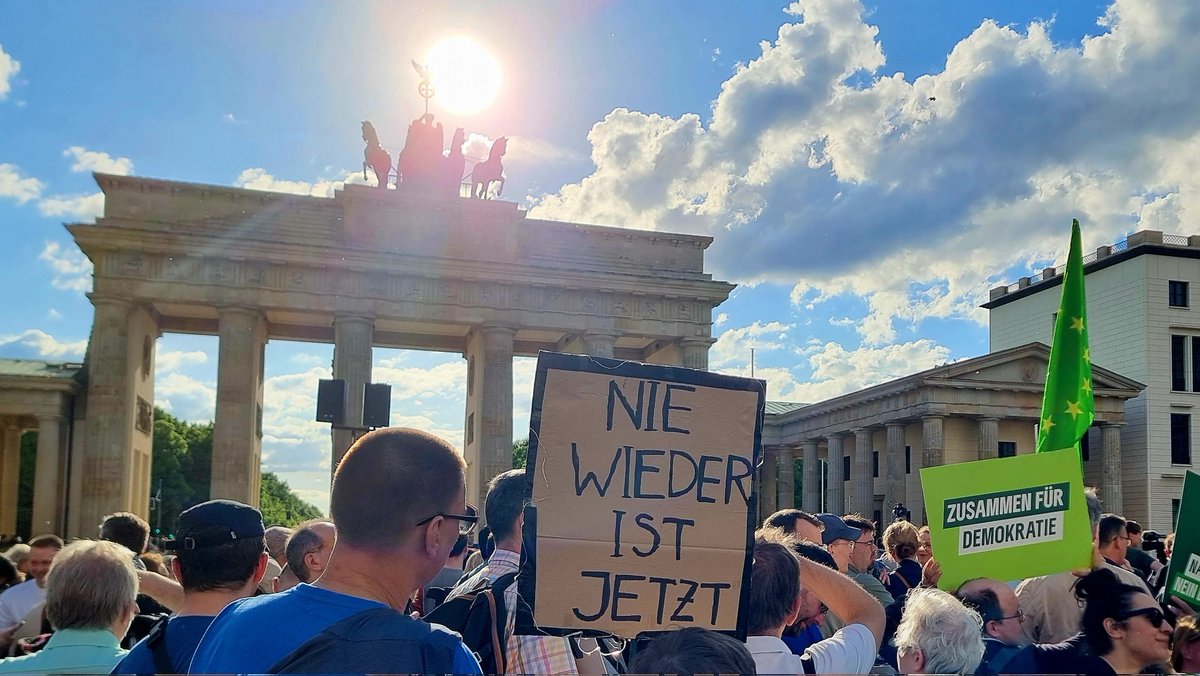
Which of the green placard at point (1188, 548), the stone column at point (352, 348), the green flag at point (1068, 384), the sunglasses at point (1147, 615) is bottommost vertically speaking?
Result: the sunglasses at point (1147, 615)

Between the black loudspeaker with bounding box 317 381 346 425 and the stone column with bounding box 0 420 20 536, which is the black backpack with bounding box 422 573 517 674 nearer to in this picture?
the black loudspeaker with bounding box 317 381 346 425

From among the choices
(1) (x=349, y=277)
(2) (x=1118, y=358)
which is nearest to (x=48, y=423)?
(1) (x=349, y=277)

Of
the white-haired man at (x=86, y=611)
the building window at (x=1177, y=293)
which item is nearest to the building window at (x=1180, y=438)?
the building window at (x=1177, y=293)

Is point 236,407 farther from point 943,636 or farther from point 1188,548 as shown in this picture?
point 943,636

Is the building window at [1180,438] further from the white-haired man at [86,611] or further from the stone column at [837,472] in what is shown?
the white-haired man at [86,611]

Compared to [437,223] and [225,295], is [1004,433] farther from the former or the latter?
[225,295]

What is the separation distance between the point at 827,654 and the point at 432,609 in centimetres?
168

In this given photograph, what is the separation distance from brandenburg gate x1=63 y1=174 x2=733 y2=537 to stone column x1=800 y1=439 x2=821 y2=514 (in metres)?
15.0

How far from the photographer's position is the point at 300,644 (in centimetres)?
218

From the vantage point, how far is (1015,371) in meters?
44.7

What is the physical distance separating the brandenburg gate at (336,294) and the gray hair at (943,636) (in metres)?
32.9

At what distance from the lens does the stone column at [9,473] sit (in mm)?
41625

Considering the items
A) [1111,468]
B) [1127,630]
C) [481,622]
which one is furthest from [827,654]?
[1111,468]

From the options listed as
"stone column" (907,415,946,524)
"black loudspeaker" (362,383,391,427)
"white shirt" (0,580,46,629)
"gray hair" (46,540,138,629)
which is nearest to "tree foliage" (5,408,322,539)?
"stone column" (907,415,946,524)
